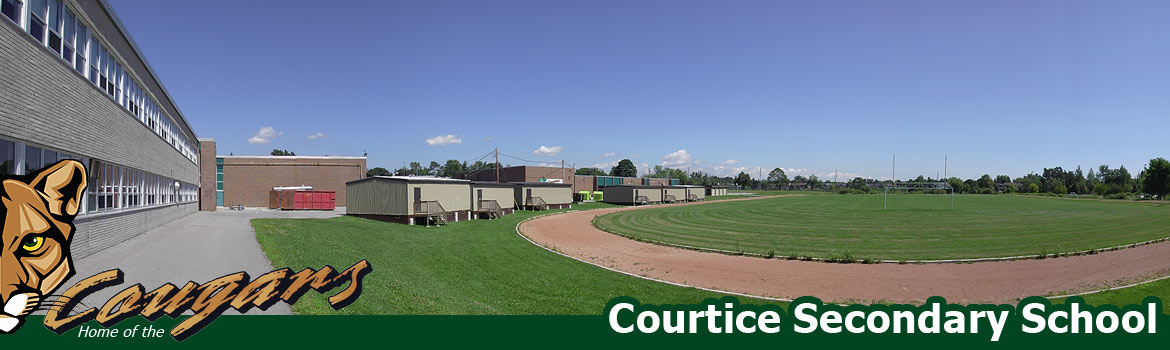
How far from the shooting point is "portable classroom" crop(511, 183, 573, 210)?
49806mm

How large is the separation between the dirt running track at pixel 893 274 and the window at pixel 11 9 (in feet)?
52.9

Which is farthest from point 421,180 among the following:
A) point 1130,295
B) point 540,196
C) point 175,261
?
point 1130,295

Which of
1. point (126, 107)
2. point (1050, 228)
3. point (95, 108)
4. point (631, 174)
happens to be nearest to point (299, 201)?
point (126, 107)

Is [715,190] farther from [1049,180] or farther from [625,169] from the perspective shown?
[1049,180]

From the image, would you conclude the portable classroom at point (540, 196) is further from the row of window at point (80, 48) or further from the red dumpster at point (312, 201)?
the row of window at point (80, 48)

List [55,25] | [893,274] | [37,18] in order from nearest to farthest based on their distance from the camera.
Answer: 1. [37,18]
2. [55,25]
3. [893,274]

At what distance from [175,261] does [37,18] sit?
18.8ft

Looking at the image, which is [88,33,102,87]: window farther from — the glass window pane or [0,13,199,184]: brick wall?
the glass window pane

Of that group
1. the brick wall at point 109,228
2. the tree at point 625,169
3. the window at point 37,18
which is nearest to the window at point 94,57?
the window at point 37,18

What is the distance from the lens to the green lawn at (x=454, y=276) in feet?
33.7

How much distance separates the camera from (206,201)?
146 ft

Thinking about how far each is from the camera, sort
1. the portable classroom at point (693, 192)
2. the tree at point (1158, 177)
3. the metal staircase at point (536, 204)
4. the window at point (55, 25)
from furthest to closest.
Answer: the tree at point (1158, 177), the portable classroom at point (693, 192), the metal staircase at point (536, 204), the window at point (55, 25)

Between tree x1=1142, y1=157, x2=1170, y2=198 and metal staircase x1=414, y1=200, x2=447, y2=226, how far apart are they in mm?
129015

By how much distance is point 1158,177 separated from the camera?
88375 millimetres
